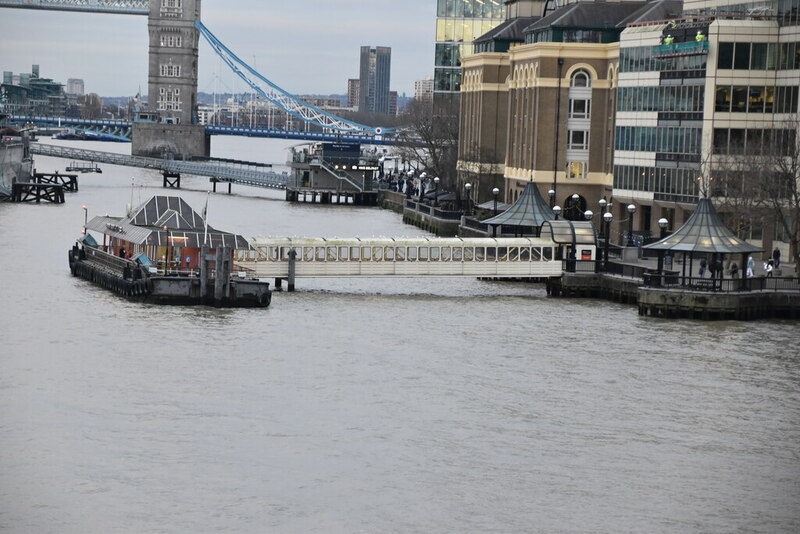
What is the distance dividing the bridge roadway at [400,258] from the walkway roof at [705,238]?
569cm

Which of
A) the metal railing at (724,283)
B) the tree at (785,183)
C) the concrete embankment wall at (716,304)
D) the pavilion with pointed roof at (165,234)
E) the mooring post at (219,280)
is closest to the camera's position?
the concrete embankment wall at (716,304)

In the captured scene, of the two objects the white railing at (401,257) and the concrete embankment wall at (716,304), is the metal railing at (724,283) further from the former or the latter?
the white railing at (401,257)

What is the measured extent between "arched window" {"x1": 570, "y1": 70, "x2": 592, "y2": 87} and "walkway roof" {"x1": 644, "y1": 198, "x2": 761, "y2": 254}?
29734 mm

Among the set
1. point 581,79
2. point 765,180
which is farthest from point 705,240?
point 581,79

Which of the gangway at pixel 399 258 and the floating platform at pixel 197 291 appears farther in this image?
the gangway at pixel 399 258

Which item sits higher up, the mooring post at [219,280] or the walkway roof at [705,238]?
the walkway roof at [705,238]

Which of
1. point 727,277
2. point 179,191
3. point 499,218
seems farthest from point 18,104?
point 727,277

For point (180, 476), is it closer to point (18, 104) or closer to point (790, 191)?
point (790, 191)

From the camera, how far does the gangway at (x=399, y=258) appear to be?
180 ft

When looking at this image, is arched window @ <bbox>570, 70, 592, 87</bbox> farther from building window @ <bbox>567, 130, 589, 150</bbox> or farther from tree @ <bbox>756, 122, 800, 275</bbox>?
tree @ <bbox>756, 122, 800, 275</bbox>

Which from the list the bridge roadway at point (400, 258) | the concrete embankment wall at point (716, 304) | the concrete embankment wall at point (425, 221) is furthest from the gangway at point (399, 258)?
the concrete embankment wall at point (425, 221)

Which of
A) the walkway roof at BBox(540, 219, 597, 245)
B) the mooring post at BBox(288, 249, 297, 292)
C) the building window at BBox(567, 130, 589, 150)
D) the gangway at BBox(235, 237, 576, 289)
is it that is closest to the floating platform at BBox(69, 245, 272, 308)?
the gangway at BBox(235, 237, 576, 289)

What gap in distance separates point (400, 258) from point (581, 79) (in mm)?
29161

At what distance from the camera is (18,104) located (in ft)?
650
